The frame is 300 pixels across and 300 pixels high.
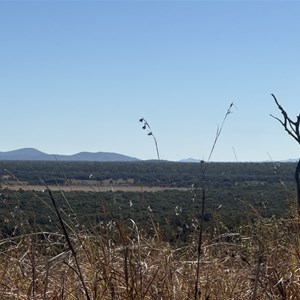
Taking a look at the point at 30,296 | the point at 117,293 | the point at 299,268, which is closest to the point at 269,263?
the point at 299,268

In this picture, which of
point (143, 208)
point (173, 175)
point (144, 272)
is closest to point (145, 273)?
point (144, 272)

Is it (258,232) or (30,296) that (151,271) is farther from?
(258,232)

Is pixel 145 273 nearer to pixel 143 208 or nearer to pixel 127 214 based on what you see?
pixel 143 208

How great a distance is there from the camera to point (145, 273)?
9.62ft

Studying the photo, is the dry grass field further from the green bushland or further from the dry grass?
the green bushland

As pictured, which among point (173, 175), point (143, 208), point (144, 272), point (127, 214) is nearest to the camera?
point (144, 272)

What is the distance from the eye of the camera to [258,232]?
3.86 metres

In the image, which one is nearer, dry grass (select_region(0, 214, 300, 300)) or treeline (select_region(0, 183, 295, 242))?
dry grass (select_region(0, 214, 300, 300))

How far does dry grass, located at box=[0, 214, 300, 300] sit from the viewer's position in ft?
9.09

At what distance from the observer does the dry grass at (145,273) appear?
2.77m

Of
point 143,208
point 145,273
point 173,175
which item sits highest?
point 173,175

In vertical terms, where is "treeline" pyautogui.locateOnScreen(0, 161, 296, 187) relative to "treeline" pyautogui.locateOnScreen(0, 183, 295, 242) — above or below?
above

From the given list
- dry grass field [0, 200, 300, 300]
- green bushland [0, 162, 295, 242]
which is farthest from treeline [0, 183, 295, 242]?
dry grass field [0, 200, 300, 300]

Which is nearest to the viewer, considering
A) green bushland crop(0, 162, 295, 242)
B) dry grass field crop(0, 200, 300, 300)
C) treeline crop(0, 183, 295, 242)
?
dry grass field crop(0, 200, 300, 300)
